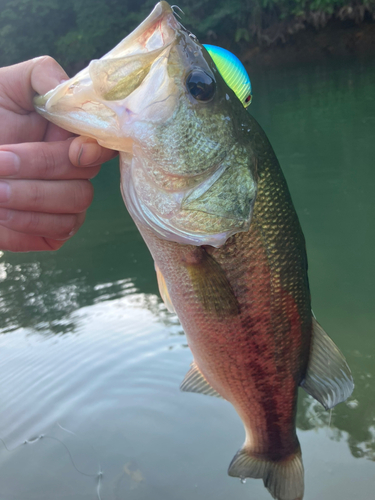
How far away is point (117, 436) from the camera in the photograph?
8.23ft

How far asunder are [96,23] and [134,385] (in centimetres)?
2709

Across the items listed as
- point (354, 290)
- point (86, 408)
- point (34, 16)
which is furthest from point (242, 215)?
point (34, 16)

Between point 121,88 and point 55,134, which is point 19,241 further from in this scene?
point 121,88

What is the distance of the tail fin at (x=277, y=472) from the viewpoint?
1.79 m

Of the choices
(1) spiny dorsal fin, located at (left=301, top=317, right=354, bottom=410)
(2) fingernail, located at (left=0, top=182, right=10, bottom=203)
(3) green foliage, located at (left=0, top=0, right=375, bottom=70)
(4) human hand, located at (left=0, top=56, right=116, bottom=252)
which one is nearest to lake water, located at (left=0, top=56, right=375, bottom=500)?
(1) spiny dorsal fin, located at (left=301, top=317, right=354, bottom=410)

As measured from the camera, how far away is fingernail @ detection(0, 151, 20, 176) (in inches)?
53.9

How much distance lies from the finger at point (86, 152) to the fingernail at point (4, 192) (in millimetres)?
212

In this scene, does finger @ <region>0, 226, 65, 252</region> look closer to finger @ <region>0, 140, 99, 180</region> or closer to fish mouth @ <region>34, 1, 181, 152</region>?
finger @ <region>0, 140, 99, 180</region>

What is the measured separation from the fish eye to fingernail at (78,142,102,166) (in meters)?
0.32

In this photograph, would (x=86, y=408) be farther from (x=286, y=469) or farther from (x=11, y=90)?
(x=11, y=90)

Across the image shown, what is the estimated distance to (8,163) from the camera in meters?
1.38

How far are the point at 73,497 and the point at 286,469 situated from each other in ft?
3.56

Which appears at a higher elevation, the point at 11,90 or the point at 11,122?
the point at 11,90

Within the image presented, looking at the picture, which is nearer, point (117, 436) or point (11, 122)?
point (11, 122)
